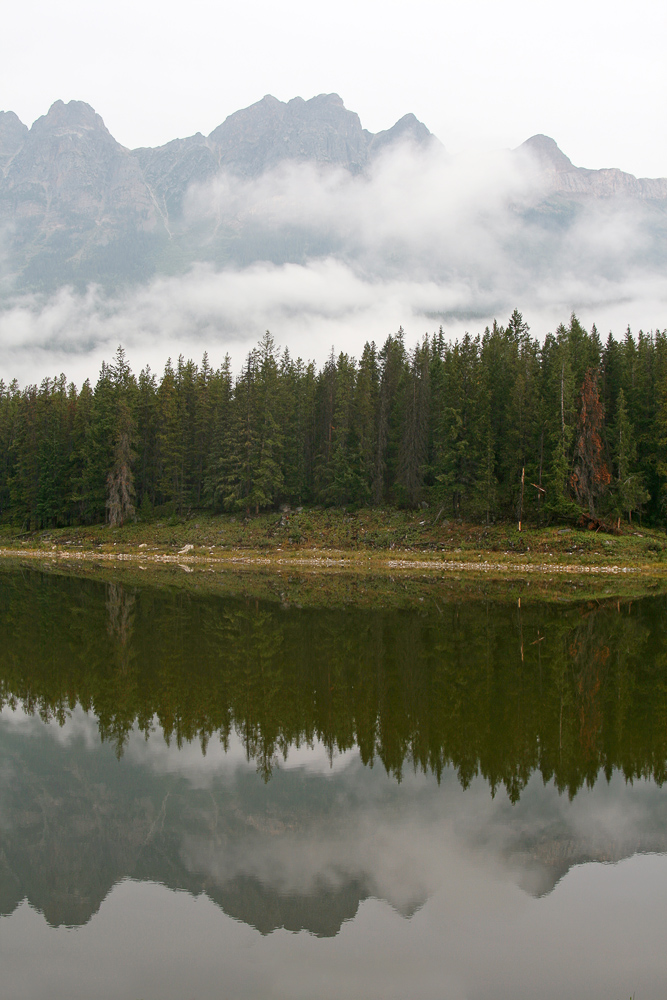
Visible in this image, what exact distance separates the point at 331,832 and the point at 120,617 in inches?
878

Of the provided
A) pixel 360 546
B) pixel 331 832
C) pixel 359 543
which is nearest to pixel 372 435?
pixel 359 543

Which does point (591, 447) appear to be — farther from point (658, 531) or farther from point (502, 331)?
point (502, 331)

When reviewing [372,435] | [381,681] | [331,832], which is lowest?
[381,681]

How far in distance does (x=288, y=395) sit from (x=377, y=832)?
77134mm

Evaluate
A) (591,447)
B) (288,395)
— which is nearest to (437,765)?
(591,447)

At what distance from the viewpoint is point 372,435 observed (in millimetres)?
77438

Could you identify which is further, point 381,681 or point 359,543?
point 359,543

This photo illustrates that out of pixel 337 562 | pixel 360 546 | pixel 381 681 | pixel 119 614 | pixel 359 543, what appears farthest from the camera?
pixel 359 543

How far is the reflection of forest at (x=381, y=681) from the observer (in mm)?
12688

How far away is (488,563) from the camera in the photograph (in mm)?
53656

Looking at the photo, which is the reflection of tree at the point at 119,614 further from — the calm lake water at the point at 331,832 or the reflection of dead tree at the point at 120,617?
the calm lake water at the point at 331,832

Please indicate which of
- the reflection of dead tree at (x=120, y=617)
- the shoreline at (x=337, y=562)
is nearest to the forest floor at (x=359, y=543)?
the shoreline at (x=337, y=562)

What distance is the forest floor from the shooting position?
174 ft

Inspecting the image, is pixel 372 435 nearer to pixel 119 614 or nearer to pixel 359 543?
pixel 359 543
